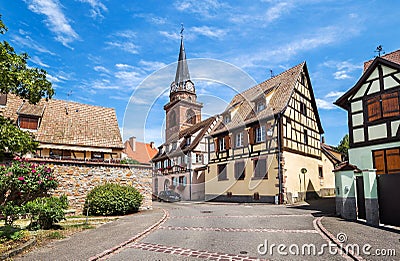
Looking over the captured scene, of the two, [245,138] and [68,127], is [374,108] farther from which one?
[68,127]

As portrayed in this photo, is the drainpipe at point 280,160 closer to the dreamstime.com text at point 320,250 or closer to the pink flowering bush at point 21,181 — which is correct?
the dreamstime.com text at point 320,250

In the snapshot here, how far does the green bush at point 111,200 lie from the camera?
14.0m

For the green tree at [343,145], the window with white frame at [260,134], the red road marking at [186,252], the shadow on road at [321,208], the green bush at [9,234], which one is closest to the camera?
the red road marking at [186,252]

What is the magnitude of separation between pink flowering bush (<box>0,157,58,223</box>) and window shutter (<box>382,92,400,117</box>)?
17.5m

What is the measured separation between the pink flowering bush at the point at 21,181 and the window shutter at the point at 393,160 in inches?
670

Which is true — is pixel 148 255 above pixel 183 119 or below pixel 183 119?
below

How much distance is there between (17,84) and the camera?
7.54 m

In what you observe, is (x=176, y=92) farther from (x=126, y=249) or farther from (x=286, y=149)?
(x=126, y=249)

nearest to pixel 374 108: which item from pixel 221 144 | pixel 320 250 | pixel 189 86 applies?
pixel 320 250

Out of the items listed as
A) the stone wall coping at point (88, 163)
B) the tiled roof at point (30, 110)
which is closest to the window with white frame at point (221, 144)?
the stone wall coping at point (88, 163)

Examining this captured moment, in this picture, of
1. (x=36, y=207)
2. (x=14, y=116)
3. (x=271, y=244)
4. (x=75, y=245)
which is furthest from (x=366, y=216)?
(x=14, y=116)

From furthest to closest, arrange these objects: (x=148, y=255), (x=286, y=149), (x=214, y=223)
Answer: (x=286, y=149), (x=214, y=223), (x=148, y=255)

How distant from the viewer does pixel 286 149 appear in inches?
808

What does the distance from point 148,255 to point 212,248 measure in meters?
1.58
